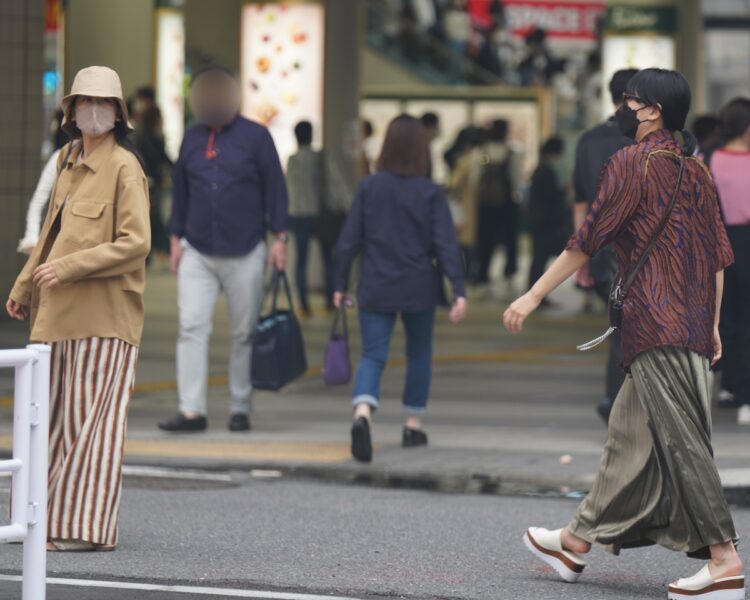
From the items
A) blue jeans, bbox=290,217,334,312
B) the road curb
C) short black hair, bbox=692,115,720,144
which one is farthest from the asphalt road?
blue jeans, bbox=290,217,334,312

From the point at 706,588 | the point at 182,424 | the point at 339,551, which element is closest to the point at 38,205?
the point at 182,424

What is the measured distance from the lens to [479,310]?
2048cm

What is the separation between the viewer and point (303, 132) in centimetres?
1750

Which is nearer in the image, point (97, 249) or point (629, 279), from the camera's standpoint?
point (629, 279)

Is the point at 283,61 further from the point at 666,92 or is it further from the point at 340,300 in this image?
the point at 666,92

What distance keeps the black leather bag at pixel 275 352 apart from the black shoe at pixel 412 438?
29.5 inches

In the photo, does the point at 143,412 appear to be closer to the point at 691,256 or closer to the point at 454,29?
the point at 691,256

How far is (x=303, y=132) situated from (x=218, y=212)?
24.2ft

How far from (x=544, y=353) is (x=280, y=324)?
5.85 m

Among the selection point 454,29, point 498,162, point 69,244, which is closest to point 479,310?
point 498,162

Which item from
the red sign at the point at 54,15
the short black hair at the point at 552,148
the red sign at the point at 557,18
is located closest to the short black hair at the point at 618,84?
the short black hair at the point at 552,148

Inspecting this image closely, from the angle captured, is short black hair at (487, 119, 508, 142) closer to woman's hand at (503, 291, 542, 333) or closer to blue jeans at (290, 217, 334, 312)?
blue jeans at (290, 217, 334, 312)

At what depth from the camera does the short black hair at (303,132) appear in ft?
57.4

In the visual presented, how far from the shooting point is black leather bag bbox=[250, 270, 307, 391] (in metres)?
10.3
